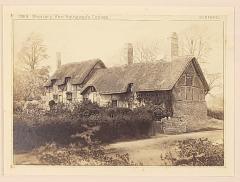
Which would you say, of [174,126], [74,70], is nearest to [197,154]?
[174,126]

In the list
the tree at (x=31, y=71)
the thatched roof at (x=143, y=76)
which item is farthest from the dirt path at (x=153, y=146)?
the tree at (x=31, y=71)

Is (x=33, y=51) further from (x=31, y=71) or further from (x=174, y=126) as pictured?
(x=174, y=126)

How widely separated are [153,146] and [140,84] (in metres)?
0.16

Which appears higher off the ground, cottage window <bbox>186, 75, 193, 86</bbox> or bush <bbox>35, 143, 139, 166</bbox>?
cottage window <bbox>186, 75, 193, 86</bbox>

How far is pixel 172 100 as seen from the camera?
1.12 meters

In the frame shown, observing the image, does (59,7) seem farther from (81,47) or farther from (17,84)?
(17,84)

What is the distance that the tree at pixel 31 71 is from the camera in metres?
1.13

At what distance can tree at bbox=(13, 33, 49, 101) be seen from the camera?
1130mm

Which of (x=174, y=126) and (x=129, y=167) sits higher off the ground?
(x=174, y=126)

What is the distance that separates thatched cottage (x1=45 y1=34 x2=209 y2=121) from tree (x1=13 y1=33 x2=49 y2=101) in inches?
1.0

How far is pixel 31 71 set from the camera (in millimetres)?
1132

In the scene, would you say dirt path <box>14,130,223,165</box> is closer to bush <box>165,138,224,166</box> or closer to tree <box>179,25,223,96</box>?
bush <box>165,138,224,166</box>

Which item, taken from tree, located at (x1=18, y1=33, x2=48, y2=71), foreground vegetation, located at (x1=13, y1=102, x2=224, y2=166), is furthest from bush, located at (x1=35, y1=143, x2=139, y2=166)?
tree, located at (x1=18, y1=33, x2=48, y2=71)

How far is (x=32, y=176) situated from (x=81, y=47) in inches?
13.5
